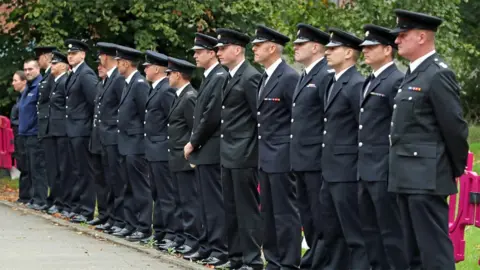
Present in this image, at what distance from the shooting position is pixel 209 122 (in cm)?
1246

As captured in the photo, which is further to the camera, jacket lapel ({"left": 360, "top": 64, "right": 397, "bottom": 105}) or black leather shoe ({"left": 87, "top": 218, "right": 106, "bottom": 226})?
black leather shoe ({"left": 87, "top": 218, "right": 106, "bottom": 226})

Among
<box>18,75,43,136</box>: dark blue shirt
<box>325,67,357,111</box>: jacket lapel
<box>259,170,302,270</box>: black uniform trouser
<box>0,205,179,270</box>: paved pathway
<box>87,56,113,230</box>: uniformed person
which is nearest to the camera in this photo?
<box>325,67,357,111</box>: jacket lapel

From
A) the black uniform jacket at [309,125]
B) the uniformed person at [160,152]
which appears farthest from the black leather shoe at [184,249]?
the black uniform jacket at [309,125]

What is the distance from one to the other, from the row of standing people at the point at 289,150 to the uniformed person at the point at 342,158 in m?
0.01

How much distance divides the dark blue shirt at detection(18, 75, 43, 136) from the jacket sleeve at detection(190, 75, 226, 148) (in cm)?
619

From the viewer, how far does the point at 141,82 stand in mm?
14695

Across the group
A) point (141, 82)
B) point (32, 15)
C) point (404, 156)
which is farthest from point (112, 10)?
point (404, 156)

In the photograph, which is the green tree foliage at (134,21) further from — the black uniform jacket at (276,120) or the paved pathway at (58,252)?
the black uniform jacket at (276,120)

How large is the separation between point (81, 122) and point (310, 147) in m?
6.28

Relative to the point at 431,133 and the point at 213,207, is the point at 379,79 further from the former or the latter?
the point at 213,207

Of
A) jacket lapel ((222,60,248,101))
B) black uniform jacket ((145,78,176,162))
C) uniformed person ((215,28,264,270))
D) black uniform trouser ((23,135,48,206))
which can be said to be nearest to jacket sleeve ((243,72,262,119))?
uniformed person ((215,28,264,270))

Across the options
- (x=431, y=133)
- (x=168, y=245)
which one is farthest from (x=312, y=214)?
(x=168, y=245)

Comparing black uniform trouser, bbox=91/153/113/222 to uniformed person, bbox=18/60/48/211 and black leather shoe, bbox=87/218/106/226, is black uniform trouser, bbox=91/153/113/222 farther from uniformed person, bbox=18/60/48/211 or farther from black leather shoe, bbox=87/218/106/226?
uniformed person, bbox=18/60/48/211

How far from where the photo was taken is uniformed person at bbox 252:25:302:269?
11.1 meters
